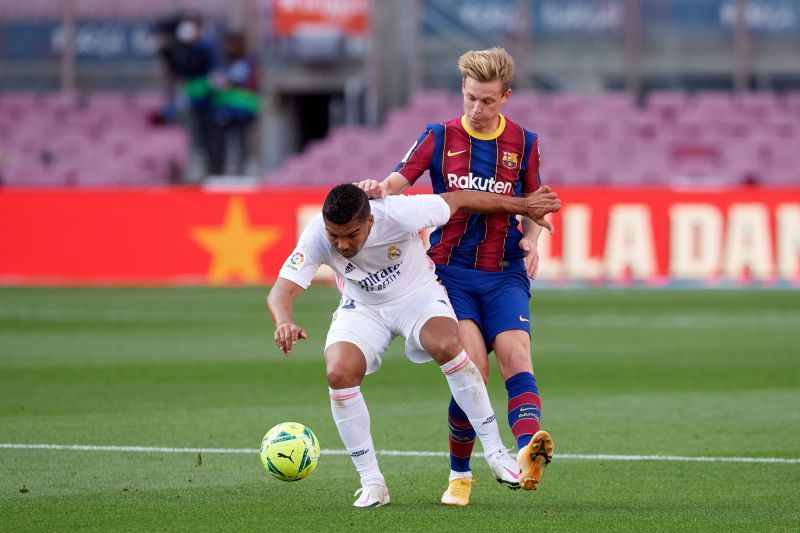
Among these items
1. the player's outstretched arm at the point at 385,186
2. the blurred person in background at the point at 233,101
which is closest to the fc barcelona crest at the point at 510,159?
the player's outstretched arm at the point at 385,186

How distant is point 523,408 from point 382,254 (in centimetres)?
97

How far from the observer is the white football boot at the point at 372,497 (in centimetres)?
679

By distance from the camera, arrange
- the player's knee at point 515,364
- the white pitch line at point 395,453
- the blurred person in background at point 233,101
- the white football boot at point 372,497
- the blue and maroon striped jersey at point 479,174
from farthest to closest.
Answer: the blurred person in background at point 233,101, the white pitch line at point 395,453, the blue and maroon striped jersey at point 479,174, the player's knee at point 515,364, the white football boot at point 372,497

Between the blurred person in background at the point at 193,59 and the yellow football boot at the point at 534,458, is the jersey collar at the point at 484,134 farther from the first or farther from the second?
the blurred person in background at the point at 193,59

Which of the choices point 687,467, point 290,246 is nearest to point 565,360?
point 687,467

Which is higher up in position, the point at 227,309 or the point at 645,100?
the point at 645,100

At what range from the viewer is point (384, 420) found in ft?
33.0

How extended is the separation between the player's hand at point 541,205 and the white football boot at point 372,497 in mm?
1473

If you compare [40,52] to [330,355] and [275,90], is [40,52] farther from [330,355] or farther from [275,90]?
[330,355]

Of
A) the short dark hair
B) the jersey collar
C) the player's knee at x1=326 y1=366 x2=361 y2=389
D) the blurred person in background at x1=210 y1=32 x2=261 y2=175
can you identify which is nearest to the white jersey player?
the player's knee at x1=326 y1=366 x2=361 y2=389

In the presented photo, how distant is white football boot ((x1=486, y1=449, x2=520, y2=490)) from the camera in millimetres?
6805

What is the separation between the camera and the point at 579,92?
29609 mm

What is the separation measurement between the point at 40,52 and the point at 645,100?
13655mm

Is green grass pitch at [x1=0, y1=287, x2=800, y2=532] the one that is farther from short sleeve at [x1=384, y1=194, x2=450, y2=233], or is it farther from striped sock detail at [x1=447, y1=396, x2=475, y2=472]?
short sleeve at [x1=384, y1=194, x2=450, y2=233]
